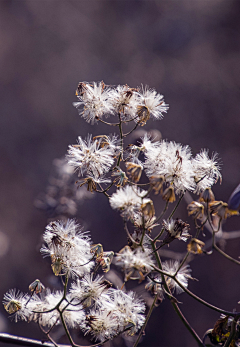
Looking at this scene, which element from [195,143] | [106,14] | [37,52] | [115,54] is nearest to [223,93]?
[195,143]

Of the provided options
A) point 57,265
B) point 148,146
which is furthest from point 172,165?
point 57,265

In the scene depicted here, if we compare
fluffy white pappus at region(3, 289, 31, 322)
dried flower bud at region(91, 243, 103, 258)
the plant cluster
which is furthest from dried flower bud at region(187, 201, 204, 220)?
fluffy white pappus at region(3, 289, 31, 322)

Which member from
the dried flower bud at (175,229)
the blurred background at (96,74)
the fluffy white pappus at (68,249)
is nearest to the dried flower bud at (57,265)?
the fluffy white pappus at (68,249)

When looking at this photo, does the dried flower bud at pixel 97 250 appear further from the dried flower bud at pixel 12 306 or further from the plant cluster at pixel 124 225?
the dried flower bud at pixel 12 306

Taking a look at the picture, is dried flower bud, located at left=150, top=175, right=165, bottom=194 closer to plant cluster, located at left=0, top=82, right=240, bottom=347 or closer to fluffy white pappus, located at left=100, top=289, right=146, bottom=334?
plant cluster, located at left=0, top=82, right=240, bottom=347

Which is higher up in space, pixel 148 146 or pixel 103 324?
pixel 148 146

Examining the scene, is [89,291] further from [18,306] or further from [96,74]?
[96,74]
